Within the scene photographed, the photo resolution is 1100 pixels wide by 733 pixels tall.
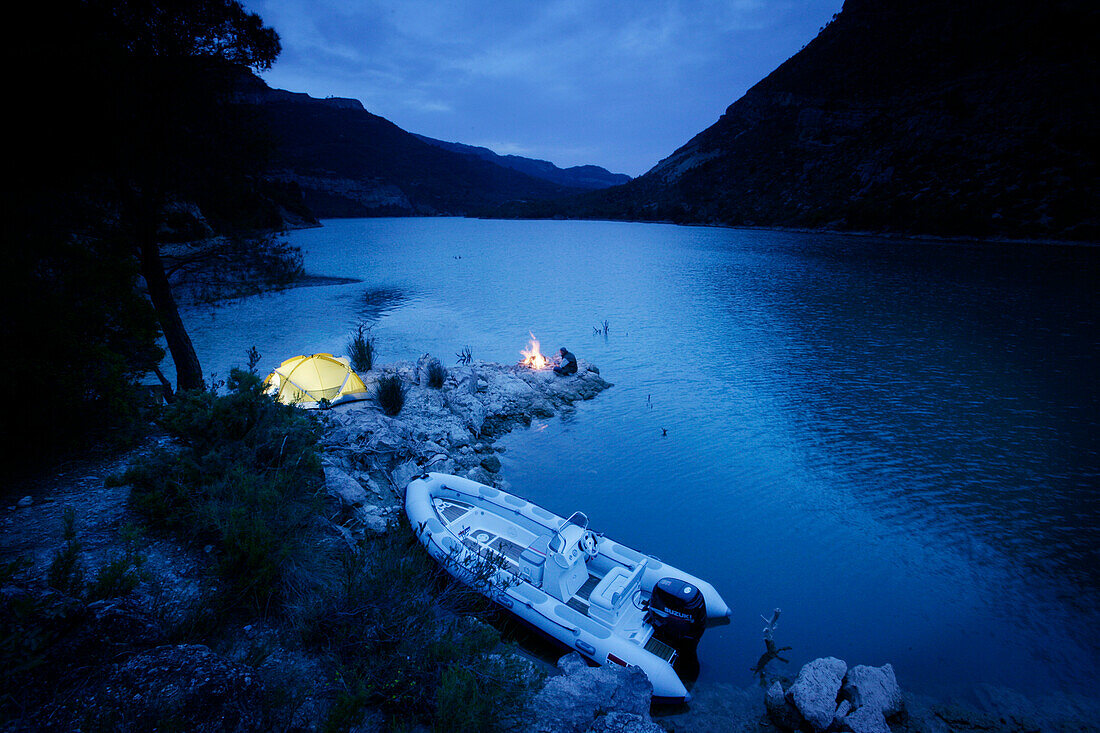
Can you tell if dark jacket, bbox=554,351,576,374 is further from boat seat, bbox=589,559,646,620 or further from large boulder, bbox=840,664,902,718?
large boulder, bbox=840,664,902,718

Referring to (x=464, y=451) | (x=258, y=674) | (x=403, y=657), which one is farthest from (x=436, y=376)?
(x=258, y=674)

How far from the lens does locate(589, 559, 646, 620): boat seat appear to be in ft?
22.0

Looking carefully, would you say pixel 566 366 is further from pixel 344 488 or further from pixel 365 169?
pixel 365 169

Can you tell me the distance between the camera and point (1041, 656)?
273 inches

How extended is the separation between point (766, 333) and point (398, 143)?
642ft

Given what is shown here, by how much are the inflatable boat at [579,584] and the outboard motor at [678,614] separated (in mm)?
13

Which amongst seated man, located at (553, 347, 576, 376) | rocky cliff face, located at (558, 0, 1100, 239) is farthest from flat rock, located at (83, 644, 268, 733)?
rocky cliff face, located at (558, 0, 1100, 239)

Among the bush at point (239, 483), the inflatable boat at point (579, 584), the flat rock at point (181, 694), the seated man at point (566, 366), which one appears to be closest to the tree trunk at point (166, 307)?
the bush at point (239, 483)

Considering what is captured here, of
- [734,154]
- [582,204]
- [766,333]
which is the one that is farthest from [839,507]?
[582,204]

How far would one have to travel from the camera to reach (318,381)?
13133 millimetres

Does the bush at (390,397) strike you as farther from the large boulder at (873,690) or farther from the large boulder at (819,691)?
the large boulder at (873,690)

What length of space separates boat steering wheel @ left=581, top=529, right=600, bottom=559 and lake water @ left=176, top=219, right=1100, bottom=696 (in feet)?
6.53

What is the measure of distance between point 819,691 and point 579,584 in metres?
3.22

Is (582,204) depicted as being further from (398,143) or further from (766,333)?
(766,333)
